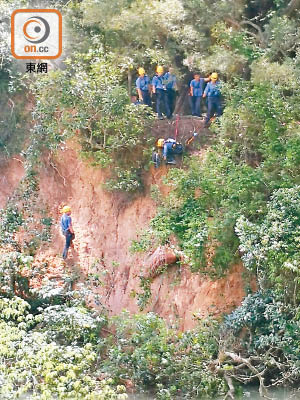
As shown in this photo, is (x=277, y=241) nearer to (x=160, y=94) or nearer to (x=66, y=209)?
(x=66, y=209)

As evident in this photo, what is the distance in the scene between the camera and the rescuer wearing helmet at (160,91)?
18375 millimetres

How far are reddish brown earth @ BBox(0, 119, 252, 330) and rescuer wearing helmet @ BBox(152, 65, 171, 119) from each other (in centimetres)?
153

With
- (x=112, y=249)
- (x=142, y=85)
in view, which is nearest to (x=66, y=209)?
(x=112, y=249)

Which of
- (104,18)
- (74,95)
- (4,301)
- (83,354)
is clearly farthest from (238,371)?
(104,18)

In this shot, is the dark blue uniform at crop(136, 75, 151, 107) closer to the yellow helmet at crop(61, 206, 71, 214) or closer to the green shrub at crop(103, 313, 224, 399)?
the yellow helmet at crop(61, 206, 71, 214)

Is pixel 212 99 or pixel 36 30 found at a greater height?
pixel 36 30

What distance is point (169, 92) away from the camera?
18.7 meters

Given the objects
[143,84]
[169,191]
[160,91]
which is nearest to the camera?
[169,191]

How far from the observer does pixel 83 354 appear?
12.7m

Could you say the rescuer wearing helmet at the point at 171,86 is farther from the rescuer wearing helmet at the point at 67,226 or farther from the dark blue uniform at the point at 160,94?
the rescuer wearing helmet at the point at 67,226

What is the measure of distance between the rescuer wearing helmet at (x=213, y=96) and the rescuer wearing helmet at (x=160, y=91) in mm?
957

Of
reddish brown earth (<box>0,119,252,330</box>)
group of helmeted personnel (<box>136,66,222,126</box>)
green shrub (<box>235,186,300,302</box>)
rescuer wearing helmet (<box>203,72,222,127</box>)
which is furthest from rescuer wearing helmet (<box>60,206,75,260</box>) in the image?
green shrub (<box>235,186,300,302</box>)

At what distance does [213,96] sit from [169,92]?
1223 millimetres

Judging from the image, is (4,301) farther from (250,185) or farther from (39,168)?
(39,168)
